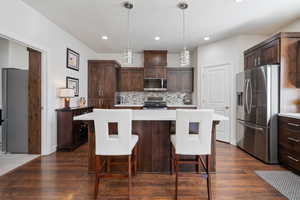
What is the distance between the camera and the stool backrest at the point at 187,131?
2055mm

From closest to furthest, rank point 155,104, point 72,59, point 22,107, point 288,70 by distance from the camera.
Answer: point 288,70 < point 22,107 < point 72,59 < point 155,104

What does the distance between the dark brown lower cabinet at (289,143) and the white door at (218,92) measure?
1581 mm

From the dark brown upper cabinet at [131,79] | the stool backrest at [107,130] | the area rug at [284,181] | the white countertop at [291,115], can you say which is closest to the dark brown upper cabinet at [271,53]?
the white countertop at [291,115]

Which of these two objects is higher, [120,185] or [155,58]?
[155,58]

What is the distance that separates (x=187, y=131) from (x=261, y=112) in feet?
6.78

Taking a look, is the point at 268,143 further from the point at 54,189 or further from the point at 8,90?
the point at 8,90

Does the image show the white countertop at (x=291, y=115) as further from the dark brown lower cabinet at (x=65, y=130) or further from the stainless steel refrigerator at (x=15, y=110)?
the stainless steel refrigerator at (x=15, y=110)

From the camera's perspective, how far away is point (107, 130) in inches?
81.3

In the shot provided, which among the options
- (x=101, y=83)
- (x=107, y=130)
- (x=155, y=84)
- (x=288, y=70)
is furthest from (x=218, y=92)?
(x=107, y=130)

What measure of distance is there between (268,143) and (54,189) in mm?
3506

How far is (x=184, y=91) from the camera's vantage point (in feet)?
20.2

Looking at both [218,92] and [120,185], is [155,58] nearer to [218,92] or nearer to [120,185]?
[218,92]

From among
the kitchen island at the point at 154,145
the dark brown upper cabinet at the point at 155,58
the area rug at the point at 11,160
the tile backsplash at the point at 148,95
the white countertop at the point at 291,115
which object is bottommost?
the area rug at the point at 11,160

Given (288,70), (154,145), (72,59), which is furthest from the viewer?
(72,59)
